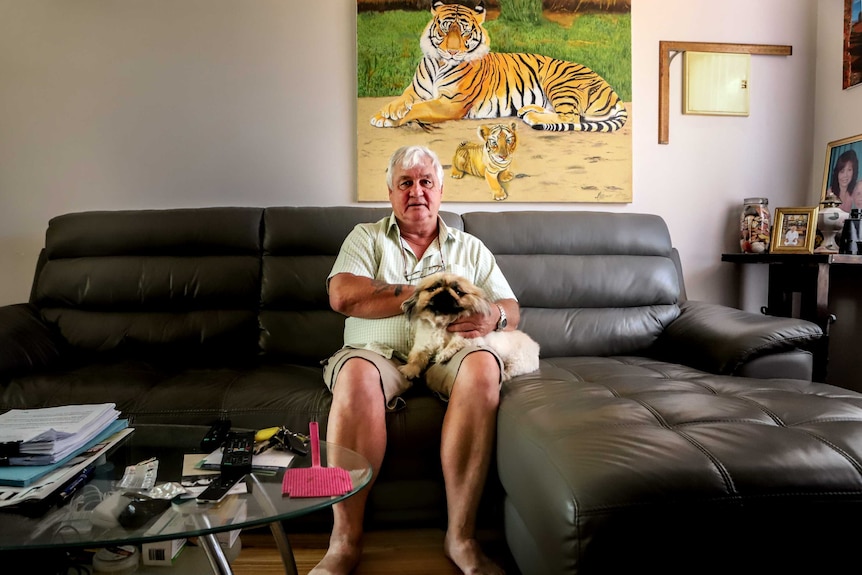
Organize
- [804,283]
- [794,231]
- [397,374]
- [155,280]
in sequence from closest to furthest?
[397,374] < [155,280] < [804,283] < [794,231]

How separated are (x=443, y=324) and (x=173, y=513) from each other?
36.4 inches

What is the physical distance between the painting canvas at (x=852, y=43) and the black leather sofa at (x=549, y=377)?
118 cm

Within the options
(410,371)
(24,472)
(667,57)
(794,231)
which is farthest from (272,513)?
(667,57)

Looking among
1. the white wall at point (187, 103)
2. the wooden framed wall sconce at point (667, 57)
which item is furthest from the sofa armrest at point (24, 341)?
the wooden framed wall sconce at point (667, 57)

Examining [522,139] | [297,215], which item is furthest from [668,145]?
[297,215]

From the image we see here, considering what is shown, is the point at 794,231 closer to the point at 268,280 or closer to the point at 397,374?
the point at 397,374

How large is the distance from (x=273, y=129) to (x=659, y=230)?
1.89 meters

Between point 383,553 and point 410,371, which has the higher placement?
point 410,371

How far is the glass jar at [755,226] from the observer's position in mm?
2484

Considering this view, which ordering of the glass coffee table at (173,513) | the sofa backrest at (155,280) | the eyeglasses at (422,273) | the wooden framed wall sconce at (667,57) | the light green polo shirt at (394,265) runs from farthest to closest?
the wooden framed wall sconce at (667,57) → the sofa backrest at (155,280) → the eyeglasses at (422,273) → the light green polo shirt at (394,265) → the glass coffee table at (173,513)

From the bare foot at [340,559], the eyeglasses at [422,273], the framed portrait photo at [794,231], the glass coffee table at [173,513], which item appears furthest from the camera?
the framed portrait photo at [794,231]

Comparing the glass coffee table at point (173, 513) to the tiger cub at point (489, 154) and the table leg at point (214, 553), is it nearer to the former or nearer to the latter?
the table leg at point (214, 553)

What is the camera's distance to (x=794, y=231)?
7.72ft

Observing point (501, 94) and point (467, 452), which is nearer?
point (467, 452)
